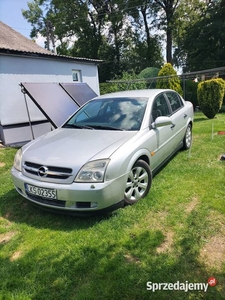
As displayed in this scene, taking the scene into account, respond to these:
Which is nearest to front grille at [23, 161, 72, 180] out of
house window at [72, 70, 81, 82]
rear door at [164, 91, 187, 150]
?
rear door at [164, 91, 187, 150]

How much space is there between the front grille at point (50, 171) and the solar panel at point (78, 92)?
390 centimetres

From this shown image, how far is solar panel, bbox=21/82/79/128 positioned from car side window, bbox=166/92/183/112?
8.48 feet

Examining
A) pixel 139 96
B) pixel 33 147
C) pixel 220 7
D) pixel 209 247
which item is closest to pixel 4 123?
pixel 33 147

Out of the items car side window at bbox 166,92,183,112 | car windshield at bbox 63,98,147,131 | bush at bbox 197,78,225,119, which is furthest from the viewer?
bush at bbox 197,78,225,119

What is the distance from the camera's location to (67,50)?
31203 mm

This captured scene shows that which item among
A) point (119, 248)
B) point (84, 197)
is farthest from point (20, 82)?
point (119, 248)

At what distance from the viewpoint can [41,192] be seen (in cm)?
269

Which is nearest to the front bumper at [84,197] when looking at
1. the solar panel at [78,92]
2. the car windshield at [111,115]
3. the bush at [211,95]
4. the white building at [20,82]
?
the car windshield at [111,115]

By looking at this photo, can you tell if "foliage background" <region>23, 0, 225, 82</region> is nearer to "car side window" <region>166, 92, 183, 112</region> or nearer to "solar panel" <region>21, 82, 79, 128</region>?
"solar panel" <region>21, 82, 79, 128</region>

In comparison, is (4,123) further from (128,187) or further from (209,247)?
(209,247)

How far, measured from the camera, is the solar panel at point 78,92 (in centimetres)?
664

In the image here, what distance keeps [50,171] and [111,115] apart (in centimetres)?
153

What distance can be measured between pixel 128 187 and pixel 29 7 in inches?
1387

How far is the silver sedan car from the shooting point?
257cm
